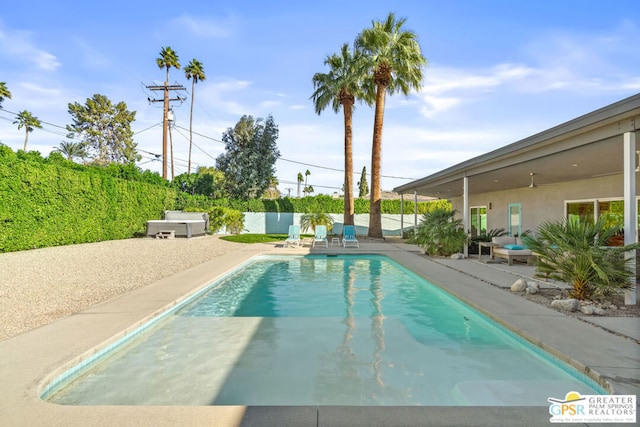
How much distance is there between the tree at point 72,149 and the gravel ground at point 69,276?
3317 centimetres

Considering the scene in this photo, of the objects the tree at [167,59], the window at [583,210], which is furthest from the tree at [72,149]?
the window at [583,210]

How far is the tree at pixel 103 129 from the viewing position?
38.9 m

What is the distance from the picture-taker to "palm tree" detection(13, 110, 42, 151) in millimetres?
40156

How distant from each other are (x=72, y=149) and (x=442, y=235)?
42958 millimetres

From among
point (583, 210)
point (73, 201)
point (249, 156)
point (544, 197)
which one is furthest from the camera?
point (249, 156)

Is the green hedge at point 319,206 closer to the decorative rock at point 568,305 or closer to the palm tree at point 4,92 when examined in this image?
the decorative rock at point 568,305

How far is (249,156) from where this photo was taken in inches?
1025

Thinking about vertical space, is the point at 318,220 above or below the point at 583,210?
below

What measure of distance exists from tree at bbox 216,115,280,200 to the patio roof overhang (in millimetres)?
16099

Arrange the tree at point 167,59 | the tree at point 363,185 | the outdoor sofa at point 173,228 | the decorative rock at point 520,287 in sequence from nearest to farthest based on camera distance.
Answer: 1. the decorative rock at point 520,287
2. the outdoor sofa at point 173,228
3. the tree at point 167,59
4. the tree at point 363,185

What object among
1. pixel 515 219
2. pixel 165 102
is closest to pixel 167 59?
pixel 165 102

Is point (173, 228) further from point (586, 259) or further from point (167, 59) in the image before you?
point (586, 259)

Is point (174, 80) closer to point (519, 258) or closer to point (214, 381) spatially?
point (519, 258)

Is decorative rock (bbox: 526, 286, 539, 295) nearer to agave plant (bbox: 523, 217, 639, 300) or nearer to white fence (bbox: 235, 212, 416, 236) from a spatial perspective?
agave plant (bbox: 523, 217, 639, 300)
